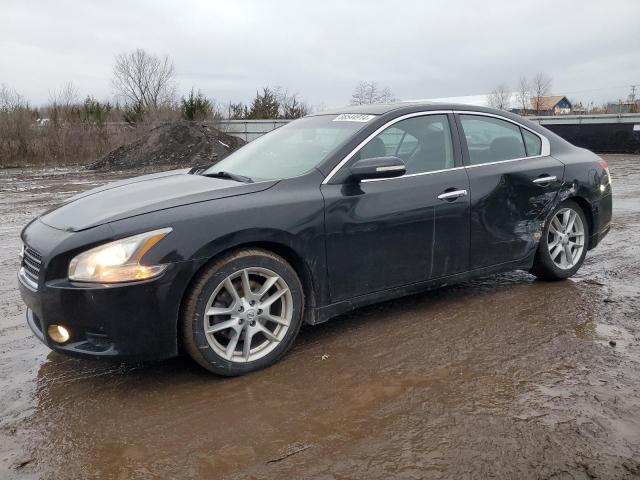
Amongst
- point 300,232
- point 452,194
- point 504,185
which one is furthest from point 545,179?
point 300,232

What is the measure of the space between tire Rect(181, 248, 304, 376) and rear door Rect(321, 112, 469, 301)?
1.24ft

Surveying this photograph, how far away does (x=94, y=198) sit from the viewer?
12.2ft

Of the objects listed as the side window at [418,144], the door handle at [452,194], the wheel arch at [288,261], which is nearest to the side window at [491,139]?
the side window at [418,144]

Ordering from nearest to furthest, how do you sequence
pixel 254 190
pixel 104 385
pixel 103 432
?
pixel 103 432 < pixel 104 385 < pixel 254 190

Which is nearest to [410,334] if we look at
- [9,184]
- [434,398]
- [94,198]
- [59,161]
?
[434,398]

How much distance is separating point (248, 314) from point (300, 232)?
0.60 m

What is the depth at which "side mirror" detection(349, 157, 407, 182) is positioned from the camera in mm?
3639

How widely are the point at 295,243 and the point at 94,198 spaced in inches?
56.4

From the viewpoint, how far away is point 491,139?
456 cm

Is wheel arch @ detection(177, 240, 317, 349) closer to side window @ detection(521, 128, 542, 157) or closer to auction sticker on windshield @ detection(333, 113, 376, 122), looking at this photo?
auction sticker on windshield @ detection(333, 113, 376, 122)

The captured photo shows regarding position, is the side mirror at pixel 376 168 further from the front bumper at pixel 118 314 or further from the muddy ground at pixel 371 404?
the front bumper at pixel 118 314

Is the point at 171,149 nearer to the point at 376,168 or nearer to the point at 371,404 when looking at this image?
the point at 376,168

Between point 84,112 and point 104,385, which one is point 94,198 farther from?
point 84,112

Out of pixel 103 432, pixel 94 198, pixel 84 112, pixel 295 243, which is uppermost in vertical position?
pixel 84 112
